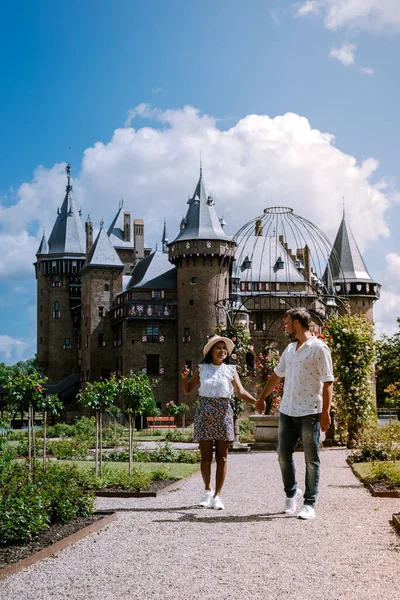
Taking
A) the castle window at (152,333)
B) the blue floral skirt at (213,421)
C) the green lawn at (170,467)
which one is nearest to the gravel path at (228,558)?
the blue floral skirt at (213,421)

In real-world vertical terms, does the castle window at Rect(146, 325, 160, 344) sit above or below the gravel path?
above

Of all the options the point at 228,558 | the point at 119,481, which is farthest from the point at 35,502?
the point at 119,481

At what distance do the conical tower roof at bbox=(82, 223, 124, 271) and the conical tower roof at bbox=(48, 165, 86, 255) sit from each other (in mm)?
8818

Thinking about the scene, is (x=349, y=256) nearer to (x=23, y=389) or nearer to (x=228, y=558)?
(x=23, y=389)

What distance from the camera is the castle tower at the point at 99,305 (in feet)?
211

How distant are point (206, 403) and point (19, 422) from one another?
49.3 m

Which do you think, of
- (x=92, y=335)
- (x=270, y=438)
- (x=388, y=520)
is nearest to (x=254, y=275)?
(x=92, y=335)

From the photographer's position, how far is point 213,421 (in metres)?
8.55

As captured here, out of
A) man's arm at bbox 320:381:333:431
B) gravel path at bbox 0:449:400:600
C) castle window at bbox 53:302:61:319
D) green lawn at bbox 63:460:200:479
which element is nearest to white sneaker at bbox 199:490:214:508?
gravel path at bbox 0:449:400:600

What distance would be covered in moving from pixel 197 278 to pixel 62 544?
5296cm

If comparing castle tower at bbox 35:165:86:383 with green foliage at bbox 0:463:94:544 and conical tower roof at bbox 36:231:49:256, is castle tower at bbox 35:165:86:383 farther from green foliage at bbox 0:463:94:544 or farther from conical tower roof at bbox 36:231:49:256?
Result: green foliage at bbox 0:463:94:544

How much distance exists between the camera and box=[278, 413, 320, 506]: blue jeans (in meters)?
7.76

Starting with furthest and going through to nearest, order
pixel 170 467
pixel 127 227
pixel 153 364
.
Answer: pixel 127 227, pixel 153 364, pixel 170 467

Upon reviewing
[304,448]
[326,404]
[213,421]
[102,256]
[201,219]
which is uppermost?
[201,219]
